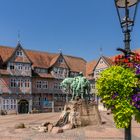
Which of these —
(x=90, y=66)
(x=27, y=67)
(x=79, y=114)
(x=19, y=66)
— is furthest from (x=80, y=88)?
(x=90, y=66)

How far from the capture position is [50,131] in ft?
68.6

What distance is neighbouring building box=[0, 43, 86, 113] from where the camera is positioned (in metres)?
54.8

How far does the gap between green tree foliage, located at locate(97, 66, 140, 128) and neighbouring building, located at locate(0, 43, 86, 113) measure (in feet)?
159

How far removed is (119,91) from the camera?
6539 mm

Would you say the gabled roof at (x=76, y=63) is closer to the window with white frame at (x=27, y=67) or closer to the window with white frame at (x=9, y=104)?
the window with white frame at (x=27, y=67)

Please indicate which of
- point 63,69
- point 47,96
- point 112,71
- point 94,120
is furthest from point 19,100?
point 112,71

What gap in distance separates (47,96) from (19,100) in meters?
6.61

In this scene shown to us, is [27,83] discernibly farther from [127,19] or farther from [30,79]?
[127,19]

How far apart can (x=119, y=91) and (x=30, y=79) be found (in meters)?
52.0

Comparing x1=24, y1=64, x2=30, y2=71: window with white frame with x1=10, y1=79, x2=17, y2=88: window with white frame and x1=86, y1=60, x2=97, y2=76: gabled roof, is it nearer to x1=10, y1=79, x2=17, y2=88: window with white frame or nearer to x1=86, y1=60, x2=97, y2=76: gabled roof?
x1=10, y1=79, x2=17, y2=88: window with white frame

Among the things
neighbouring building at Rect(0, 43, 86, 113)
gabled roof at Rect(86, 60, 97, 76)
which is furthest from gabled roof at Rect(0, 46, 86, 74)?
gabled roof at Rect(86, 60, 97, 76)

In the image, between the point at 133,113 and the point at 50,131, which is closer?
the point at 133,113

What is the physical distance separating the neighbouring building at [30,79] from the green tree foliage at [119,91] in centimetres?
4858

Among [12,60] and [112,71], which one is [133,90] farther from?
[12,60]
